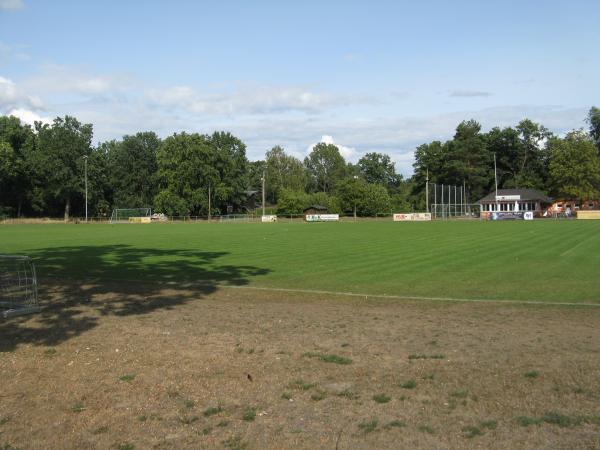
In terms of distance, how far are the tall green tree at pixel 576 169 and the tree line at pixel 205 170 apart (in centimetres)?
18

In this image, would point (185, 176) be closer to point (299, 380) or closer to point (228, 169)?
point (228, 169)

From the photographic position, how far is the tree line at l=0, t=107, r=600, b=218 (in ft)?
313

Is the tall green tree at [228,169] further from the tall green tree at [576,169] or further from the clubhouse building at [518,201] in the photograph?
the tall green tree at [576,169]

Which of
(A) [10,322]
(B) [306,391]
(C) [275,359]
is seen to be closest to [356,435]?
(B) [306,391]

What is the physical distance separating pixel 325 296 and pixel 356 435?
7.98 meters

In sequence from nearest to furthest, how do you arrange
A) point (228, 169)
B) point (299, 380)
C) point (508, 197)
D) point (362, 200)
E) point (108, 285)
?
point (299, 380)
point (108, 285)
point (508, 197)
point (362, 200)
point (228, 169)

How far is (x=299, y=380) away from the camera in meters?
6.16

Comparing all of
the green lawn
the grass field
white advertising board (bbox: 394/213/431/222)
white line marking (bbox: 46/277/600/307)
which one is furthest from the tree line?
the grass field

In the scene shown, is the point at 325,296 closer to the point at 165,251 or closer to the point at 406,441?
the point at 406,441

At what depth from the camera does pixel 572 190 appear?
316 ft

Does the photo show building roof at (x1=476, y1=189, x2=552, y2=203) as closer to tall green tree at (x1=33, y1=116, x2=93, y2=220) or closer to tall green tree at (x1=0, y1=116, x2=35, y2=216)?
tall green tree at (x1=33, y1=116, x2=93, y2=220)

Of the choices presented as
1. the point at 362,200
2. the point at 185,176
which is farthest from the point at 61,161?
the point at 362,200

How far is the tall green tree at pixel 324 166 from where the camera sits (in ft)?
501

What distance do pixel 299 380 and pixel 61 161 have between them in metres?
99.0
